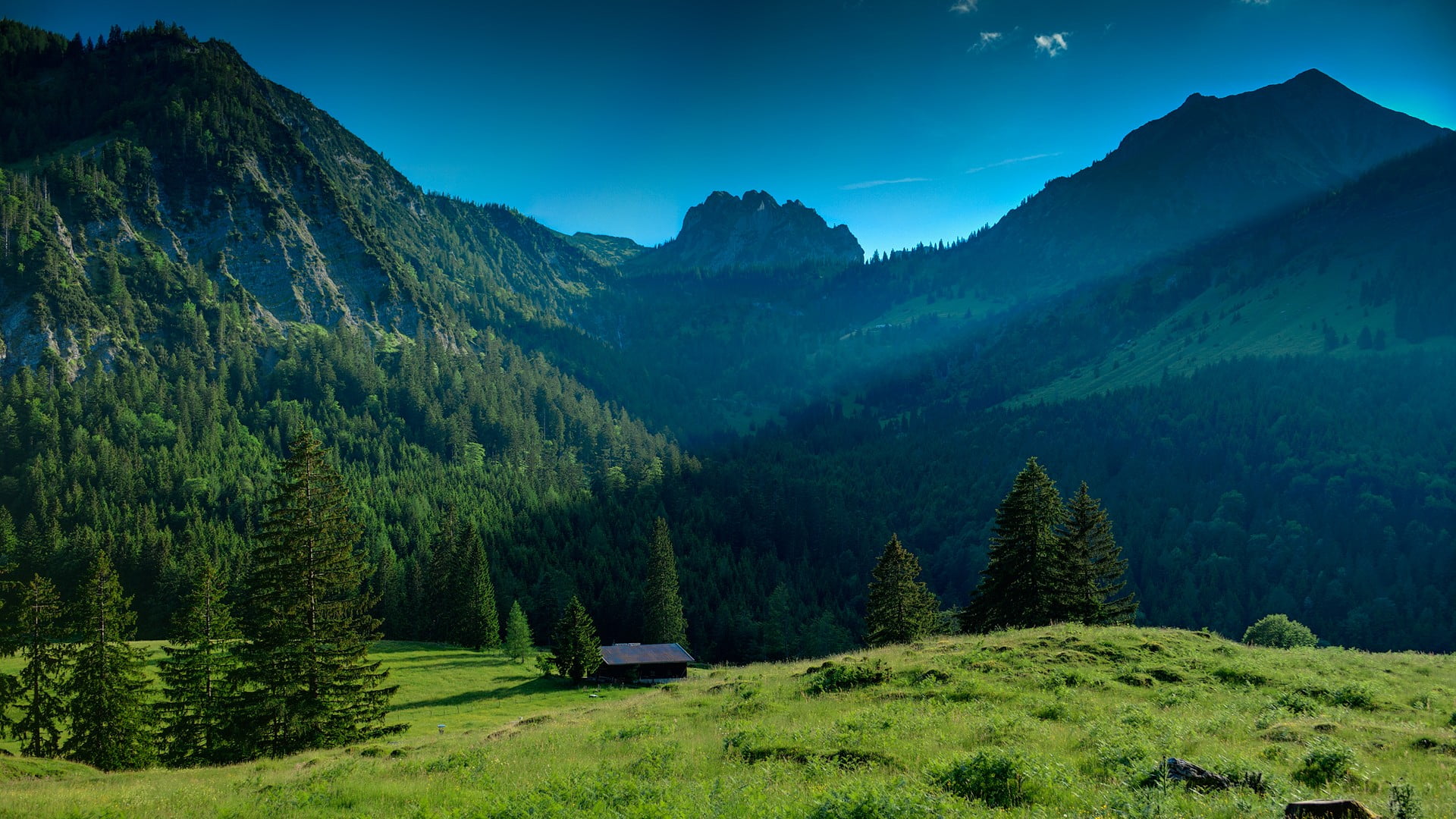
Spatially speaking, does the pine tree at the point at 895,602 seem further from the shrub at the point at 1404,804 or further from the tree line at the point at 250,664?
the shrub at the point at 1404,804

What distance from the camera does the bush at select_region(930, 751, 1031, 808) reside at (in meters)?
12.5

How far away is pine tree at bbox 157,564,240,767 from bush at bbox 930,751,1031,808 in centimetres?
3369

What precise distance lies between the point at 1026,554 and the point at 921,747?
3518 centimetres

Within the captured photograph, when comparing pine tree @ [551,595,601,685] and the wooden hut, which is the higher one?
pine tree @ [551,595,601,685]

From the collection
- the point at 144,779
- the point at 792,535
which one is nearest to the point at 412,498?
the point at 792,535

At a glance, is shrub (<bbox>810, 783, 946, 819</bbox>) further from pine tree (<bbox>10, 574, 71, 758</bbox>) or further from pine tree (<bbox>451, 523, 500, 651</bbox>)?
pine tree (<bbox>451, 523, 500, 651</bbox>)

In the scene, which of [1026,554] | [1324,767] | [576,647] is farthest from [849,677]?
[576,647]

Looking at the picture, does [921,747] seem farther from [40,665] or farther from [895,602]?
[40,665]

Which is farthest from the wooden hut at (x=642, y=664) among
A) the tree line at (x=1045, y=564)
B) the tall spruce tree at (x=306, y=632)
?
the tall spruce tree at (x=306, y=632)

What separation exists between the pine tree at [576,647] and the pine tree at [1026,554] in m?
41.4

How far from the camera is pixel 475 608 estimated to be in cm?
8962

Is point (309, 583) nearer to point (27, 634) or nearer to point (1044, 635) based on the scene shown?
point (27, 634)

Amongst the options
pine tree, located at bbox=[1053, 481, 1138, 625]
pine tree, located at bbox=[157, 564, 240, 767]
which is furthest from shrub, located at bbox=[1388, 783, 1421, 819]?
pine tree, located at bbox=[157, 564, 240, 767]

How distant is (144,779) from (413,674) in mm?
50447
